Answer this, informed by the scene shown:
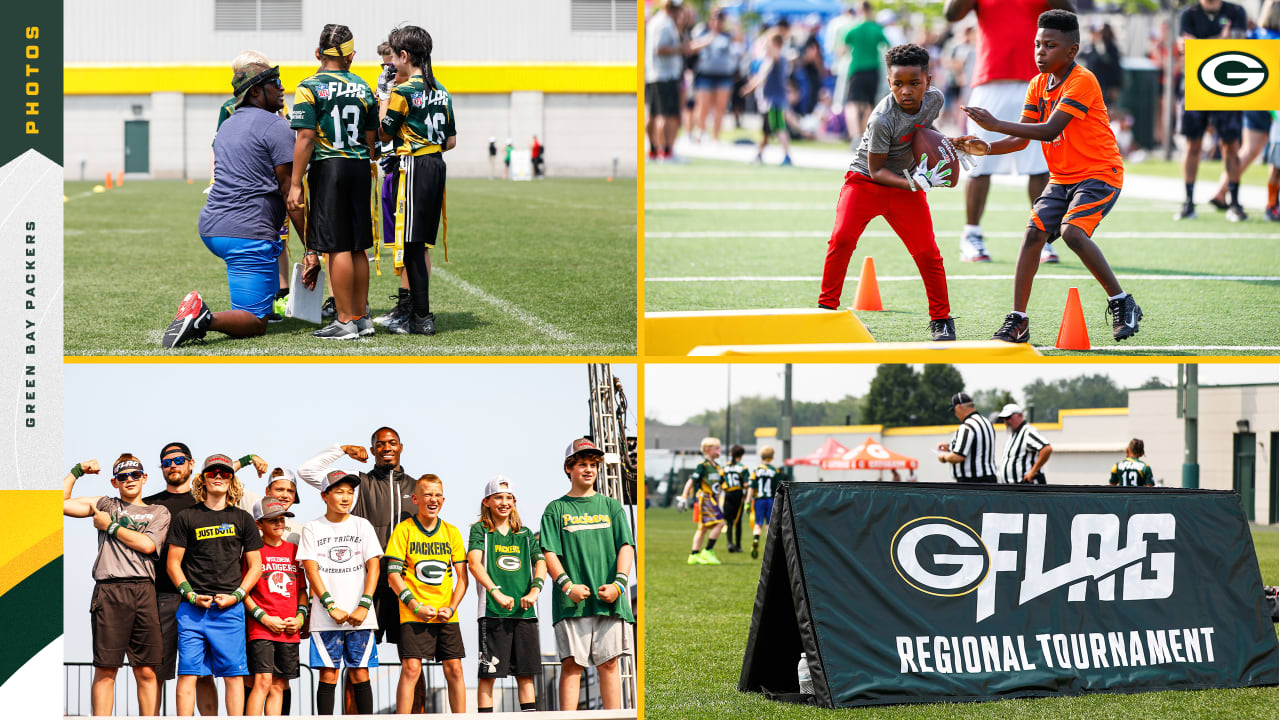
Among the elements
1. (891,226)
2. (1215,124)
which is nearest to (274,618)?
(891,226)

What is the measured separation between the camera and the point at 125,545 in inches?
221

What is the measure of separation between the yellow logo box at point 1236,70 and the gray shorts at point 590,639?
6.60 meters

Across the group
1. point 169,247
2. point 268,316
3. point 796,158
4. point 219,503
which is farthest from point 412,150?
point 796,158

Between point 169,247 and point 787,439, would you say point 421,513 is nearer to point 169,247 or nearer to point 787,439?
point 169,247

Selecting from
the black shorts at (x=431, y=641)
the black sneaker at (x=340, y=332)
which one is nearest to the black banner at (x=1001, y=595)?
the black shorts at (x=431, y=641)

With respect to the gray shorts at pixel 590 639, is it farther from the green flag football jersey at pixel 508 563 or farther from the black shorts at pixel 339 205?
the black shorts at pixel 339 205

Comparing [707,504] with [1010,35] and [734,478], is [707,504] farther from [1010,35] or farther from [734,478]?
[1010,35]

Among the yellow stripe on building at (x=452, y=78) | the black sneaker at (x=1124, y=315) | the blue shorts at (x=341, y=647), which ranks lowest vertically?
the blue shorts at (x=341, y=647)

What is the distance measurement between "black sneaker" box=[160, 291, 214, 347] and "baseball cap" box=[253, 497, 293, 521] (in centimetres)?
138

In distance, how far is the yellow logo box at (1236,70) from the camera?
32.0 ft

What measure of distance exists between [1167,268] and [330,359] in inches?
261

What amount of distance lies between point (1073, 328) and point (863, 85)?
1580cm

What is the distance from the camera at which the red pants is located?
684cm

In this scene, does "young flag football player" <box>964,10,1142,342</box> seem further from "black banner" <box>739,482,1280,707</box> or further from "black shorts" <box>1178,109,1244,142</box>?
"black shorts" <box>1178,109,1244,142</box>
